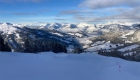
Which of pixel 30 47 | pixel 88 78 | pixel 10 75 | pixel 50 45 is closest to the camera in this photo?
pixel 10 75

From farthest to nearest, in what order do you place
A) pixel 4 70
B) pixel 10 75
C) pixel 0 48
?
pixel 0 48 < pixel 4 70 < pixel 10 75

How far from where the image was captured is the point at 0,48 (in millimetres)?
69188

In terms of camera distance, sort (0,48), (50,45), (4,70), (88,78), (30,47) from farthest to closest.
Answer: (50,45)
(30,47)
(0,48)
(88,78)
(4,70)

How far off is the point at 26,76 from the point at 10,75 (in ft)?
5.22

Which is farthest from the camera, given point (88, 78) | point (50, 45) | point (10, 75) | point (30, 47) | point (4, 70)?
point (50, 45)

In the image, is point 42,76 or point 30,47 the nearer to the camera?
point 42,76

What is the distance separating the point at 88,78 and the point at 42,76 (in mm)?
5490

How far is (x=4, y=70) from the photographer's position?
2212 cm

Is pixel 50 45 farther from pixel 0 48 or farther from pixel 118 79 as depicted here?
pixel 118 79

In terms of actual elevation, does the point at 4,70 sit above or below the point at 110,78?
above

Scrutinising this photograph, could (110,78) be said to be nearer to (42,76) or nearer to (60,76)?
(60,76)

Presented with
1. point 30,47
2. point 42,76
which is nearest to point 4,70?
point 42,76

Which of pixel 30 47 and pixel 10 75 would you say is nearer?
pixel 10 75

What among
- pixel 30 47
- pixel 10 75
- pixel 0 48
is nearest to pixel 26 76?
pixel 10 75
